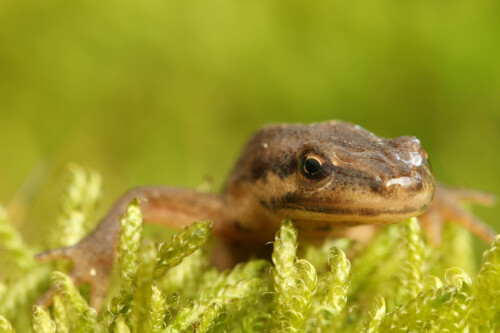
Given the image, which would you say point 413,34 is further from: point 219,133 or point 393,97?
point 219,133

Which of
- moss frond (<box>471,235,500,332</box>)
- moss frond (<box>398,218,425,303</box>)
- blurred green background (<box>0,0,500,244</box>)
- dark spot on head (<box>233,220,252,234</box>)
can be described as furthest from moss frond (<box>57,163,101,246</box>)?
blurred green background (<box>0,0,500,244</box>)

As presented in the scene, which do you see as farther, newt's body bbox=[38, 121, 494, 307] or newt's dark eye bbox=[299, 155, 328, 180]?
newt's dark eye bbox=[299, 155, 328, 180]

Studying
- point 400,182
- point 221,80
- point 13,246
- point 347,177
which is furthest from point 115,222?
point 221,80

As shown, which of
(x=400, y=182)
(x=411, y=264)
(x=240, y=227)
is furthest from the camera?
(x=240, y=227)

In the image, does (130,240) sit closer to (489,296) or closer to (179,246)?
(179,246)

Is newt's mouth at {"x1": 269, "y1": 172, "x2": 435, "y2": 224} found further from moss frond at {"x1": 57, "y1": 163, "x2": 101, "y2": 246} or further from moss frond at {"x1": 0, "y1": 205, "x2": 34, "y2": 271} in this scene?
moss frond at {"x1": 0, "y1": 205, "x2": 34, "y2": 271}

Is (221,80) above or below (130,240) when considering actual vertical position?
above

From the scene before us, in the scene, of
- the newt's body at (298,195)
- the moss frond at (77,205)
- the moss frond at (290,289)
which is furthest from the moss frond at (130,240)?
the moss frond at (77,205)
